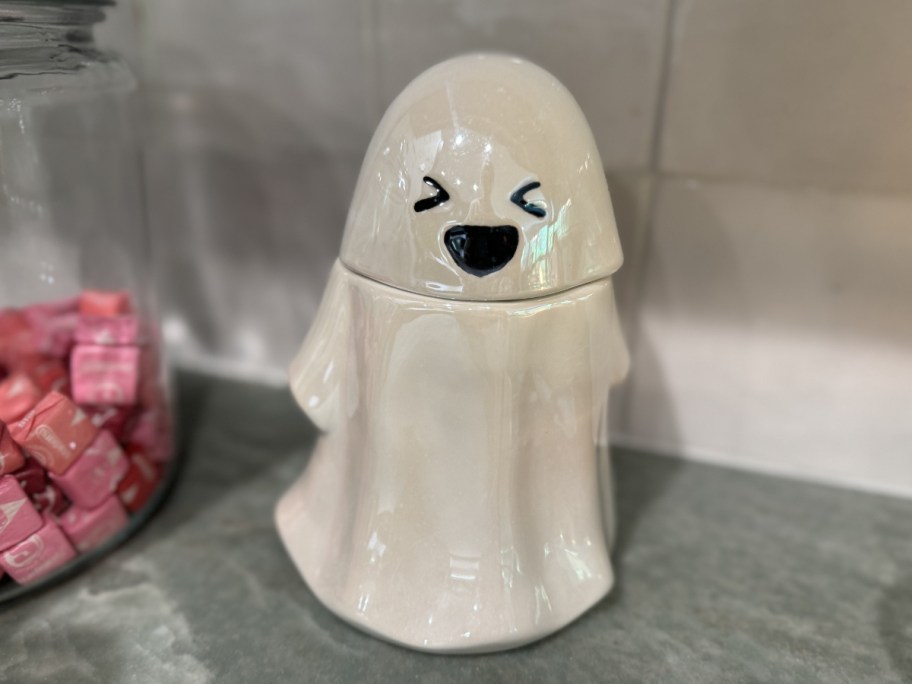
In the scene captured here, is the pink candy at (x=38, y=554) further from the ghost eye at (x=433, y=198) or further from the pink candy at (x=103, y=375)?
the ghost eye at (x=433, y=198)

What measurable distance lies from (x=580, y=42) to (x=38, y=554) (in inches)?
Answer: 16.8

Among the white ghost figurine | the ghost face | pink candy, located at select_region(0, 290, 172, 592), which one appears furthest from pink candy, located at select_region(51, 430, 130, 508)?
the ghost face

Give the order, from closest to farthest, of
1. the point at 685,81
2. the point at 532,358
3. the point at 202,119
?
the point at 532,358 → the point at 685,81 → the point at 202,119

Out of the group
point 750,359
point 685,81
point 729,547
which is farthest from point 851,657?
point 685,81

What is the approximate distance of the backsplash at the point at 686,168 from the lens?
1.47 feet

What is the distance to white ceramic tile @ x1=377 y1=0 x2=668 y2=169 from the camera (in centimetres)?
47

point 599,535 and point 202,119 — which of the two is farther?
point 202,119

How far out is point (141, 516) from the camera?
466 mm

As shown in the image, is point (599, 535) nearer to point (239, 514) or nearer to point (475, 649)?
point (475, 649)

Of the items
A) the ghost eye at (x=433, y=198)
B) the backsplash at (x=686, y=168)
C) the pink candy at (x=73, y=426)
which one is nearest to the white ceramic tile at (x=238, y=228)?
the backsplash at (x=686, y=168)

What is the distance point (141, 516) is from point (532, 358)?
274mm

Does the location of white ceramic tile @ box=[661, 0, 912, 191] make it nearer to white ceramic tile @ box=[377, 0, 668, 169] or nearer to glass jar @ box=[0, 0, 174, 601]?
white ceramic tile @ box=[377, 0, 668, 169]

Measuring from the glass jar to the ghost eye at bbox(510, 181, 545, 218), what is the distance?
Result: 256 mm

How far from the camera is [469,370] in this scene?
0.35m
